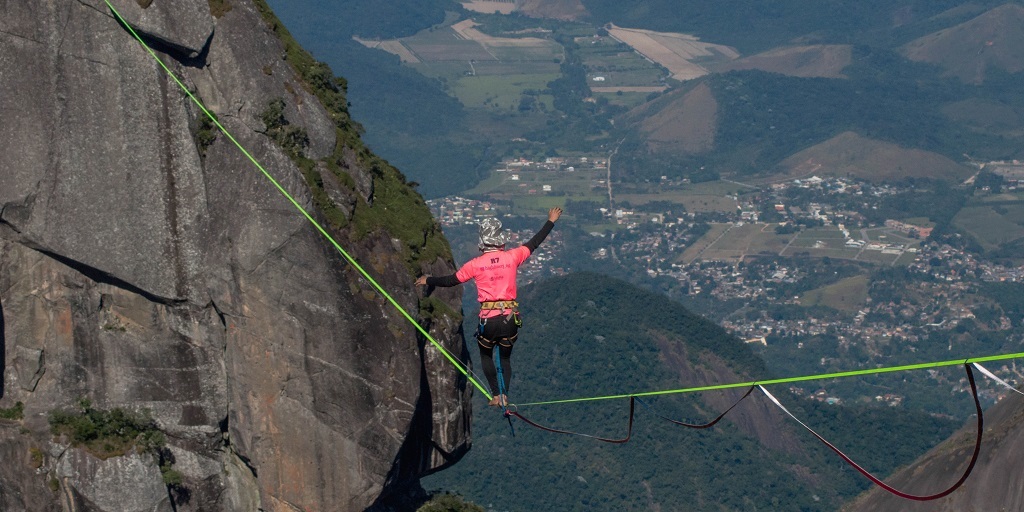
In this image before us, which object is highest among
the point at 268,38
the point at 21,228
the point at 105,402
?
the point at 268,38

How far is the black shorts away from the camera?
25.2 meters

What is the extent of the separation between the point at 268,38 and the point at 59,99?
4.82 m

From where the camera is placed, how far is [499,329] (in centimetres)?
2522

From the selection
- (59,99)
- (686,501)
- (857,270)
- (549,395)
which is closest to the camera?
(59,99)

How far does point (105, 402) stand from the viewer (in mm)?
33031

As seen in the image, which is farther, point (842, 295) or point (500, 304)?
point (842, 295)

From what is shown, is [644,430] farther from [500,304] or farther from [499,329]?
[500,304]

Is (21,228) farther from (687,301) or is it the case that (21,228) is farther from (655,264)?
(655,264)

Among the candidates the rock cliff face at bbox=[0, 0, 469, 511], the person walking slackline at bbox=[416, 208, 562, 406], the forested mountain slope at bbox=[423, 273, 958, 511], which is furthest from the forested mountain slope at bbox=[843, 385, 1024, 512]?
the person walking slackline at bbox=[416, 208, 562, 406]

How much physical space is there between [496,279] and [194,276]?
400 inches

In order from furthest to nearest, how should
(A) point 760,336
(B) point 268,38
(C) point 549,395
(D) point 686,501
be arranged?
(A) point 760,336 → (C) point 549,395 → (D) point 686,501 → (B) point 268,38

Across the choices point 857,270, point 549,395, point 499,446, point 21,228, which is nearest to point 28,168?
point 21,228

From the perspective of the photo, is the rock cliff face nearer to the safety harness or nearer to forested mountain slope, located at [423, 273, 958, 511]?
the safety harness

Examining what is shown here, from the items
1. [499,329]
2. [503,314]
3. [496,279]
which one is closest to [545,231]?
[496,279]
